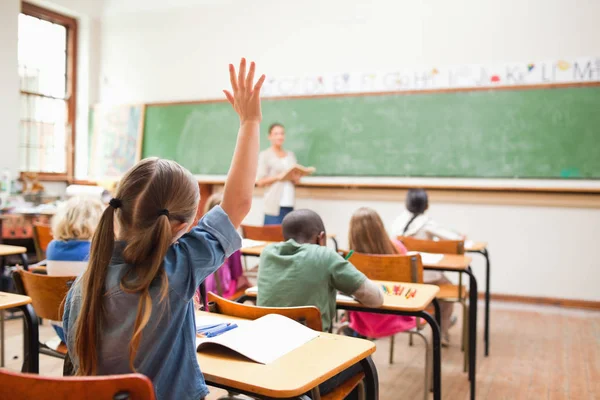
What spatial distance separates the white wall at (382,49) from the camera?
509cm

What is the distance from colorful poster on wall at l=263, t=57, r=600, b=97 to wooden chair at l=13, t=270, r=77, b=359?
13.9ft

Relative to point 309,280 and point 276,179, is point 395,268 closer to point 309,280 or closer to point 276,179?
point 309,280

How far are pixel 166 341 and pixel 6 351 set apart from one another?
2.87 m

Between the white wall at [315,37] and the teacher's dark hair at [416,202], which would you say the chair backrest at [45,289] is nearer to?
the teacher's dark hair at [416,202]

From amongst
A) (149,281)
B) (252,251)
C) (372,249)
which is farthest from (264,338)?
(252,251)

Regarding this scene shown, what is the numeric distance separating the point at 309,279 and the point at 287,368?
31.1 inches

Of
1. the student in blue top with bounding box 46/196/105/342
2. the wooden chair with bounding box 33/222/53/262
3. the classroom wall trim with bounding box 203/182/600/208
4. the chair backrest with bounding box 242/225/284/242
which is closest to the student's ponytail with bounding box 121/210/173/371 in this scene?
the student in blue top with bounding box 46/196/105/342

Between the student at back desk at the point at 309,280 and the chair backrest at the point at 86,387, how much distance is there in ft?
3.68

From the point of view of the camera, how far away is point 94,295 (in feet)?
3.65

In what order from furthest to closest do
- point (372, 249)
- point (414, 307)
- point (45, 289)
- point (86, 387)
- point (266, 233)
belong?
point (266, 233)
point (372, 249)
point (45, 289)
point (414, 307)
point (86, 387)

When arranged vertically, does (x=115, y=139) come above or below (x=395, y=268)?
above

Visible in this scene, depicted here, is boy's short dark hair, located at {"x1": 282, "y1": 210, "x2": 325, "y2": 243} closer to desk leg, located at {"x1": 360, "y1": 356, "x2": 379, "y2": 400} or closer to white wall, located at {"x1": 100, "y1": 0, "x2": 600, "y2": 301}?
desk leg, located at {"x1": 360, "y1": 356, "x2": 379, "y2": 400}

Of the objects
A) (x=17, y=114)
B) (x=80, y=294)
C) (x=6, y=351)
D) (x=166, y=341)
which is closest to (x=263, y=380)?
(x=166, y=341)

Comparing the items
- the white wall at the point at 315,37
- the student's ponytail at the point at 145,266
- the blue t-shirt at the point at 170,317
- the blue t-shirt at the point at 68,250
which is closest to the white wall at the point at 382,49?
the white wall at the point at 315,37
